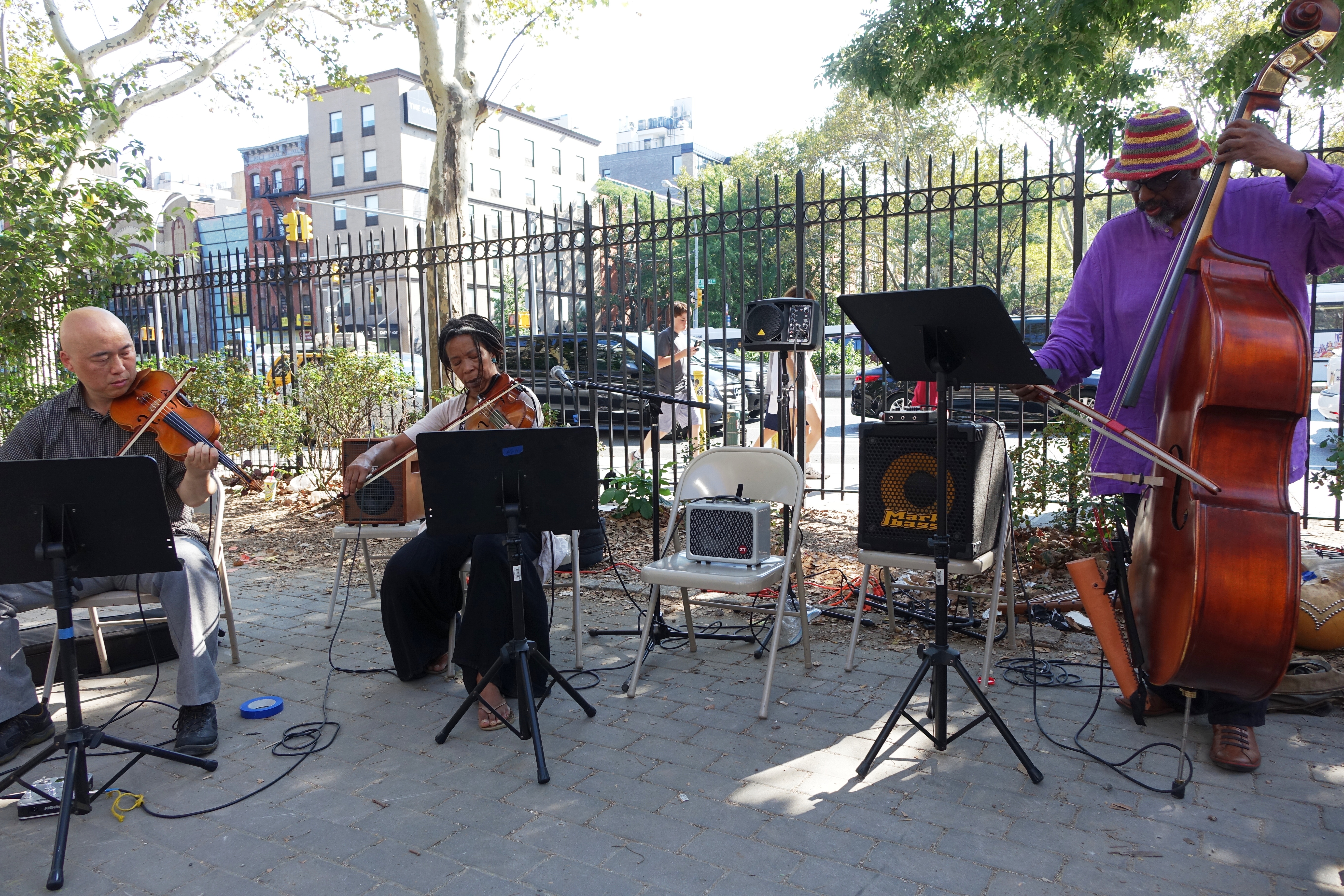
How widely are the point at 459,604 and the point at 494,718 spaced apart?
668mm

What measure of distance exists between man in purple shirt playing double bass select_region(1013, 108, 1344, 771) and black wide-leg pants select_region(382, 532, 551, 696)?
200cm

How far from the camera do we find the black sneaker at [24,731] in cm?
308

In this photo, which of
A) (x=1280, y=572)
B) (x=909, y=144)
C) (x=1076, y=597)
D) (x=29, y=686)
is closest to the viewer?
(x=1280, y=572)

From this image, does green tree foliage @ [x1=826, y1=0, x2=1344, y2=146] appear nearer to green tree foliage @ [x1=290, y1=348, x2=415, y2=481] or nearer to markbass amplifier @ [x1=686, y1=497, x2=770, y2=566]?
markbass amplifier @ [x1=686, y1=497, x2=770, y2=566]

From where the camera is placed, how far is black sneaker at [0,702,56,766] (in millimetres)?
3076

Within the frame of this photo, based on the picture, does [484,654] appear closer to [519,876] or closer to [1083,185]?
[519,876]

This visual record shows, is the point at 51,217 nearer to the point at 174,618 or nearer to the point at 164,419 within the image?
the point at 164,419

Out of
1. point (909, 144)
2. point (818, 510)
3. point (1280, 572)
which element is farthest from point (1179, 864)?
point (909, 144)

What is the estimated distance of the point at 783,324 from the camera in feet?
13.7

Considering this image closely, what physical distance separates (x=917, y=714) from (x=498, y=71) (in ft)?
29.5

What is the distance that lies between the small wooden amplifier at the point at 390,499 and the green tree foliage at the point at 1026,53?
18.2 ft

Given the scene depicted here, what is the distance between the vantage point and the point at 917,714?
10.8ft


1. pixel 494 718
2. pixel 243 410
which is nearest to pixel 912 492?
pixel 494 718

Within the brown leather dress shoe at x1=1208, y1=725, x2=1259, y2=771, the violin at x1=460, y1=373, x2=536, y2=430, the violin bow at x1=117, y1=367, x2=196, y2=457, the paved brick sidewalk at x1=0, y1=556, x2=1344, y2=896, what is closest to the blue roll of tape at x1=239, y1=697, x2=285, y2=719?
the paved brick sidewalk at x1=0, y1=556, x2=1344, y2=896
